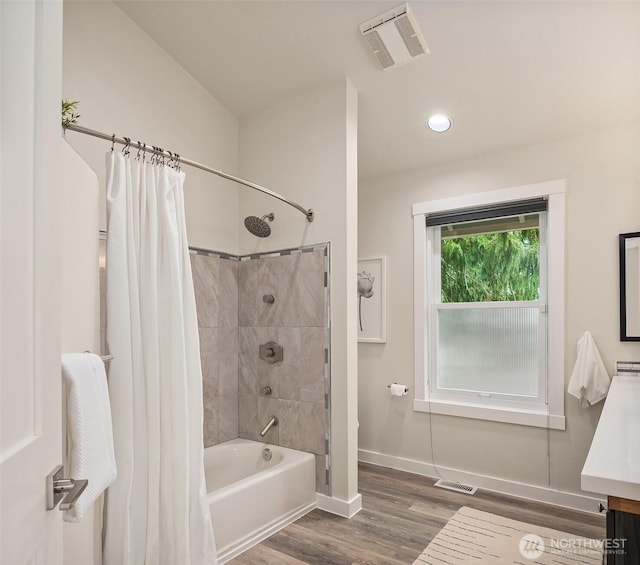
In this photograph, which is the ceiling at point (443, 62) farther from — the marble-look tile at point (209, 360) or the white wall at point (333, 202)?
the marble-look tile at point (209, 360)

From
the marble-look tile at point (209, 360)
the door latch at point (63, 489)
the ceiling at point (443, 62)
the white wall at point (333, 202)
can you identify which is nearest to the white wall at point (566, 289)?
the ceiling at point (443, 62)

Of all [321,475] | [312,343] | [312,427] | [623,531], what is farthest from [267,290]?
[623,531]

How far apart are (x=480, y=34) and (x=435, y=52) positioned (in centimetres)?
24

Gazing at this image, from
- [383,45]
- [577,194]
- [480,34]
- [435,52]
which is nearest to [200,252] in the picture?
→ [383,45]

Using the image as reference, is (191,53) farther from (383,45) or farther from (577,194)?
(577,194)

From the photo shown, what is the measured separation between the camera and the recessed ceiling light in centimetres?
291

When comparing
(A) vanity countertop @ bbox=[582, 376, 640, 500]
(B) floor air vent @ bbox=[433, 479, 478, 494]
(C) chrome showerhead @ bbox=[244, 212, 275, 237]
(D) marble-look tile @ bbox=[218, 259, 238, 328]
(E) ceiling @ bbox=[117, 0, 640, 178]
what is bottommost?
(B) floor air vent @ bbox=[433, 479, 478, 494]

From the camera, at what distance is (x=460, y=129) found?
A: 2.98 meters

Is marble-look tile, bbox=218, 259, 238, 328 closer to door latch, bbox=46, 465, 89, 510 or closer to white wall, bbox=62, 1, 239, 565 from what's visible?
white wall, bbox=62, 1, 239, 565

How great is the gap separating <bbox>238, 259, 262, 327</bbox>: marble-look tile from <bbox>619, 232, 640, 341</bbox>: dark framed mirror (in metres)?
2.33

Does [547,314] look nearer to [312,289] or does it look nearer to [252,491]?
[312,289]

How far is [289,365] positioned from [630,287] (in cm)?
215

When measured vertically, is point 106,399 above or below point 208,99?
below

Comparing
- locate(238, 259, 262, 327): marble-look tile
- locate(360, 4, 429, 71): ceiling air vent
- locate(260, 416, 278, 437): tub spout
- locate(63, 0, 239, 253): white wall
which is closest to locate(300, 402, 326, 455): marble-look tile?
locate(260, 416, 278, 437): tub spout
